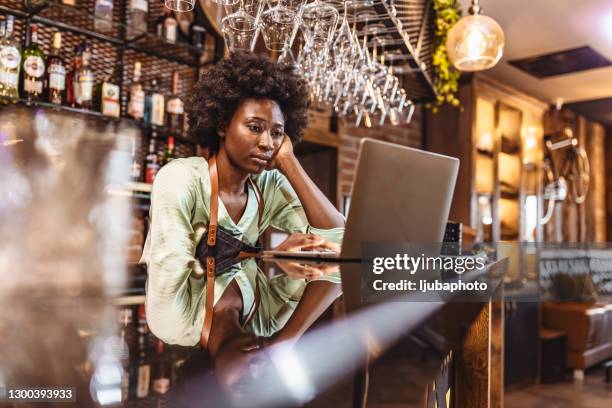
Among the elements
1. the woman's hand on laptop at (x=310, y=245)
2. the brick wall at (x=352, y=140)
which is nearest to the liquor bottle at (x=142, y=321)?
the woman's hand on laptop at (x=310, y=245)

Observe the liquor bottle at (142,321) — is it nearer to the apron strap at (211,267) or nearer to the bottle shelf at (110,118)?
the apron strap at (211,267)

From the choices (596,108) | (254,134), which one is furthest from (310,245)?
(596,108)

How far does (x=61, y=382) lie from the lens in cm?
25

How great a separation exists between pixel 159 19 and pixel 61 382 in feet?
8.35

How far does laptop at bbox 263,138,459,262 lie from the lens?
1.04 metres

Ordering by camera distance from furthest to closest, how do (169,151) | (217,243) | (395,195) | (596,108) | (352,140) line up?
(596,108) → (352,140) → (169,151) → (217,243) → (395,195)

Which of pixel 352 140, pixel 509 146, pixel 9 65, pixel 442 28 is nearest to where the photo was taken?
pixel 9 65

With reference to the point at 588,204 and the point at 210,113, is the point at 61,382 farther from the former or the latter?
the point at 588,204

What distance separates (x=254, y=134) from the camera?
152cm

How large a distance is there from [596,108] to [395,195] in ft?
18.6

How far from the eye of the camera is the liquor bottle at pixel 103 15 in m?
2.20

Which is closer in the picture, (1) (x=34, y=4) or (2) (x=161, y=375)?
(2) (x=161, y=375)

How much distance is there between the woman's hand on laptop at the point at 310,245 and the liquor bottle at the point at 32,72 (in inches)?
47.4

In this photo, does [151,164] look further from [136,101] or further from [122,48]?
[122,48]
